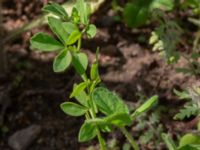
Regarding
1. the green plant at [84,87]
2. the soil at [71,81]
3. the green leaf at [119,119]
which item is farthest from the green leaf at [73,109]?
the soil at [71,81]

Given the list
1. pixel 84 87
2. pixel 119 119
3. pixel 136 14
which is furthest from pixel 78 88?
pixel 136 14

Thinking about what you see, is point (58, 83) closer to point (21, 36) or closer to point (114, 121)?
point (21, 36)

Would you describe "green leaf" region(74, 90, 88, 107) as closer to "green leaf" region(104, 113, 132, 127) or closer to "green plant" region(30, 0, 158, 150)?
"green plant" region(30, 0, 158, 150)

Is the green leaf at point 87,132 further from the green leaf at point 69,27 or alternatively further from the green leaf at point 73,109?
the green leaf at point 69,27

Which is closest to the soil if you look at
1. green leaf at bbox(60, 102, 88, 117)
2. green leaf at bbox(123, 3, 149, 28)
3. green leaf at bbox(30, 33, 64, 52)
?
green leaf at bbox(123, 3, 149, 28)

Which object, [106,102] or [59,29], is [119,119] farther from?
[59,29]

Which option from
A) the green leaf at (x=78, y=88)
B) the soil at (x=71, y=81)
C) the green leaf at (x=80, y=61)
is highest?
the green leaf at (x=80, y=61)
